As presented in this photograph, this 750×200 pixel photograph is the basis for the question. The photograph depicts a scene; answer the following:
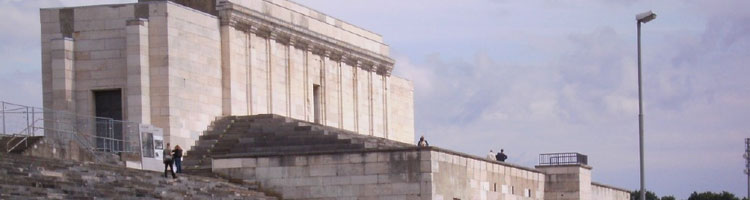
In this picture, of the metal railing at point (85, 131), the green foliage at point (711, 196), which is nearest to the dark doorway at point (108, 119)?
the metal railing at point (85, 131)

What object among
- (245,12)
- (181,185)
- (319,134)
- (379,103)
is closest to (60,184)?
(181,185)

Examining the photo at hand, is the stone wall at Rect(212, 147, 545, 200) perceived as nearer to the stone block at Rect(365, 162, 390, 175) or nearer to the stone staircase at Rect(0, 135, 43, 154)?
the stone block at Rect(365, 162, 390, 175)

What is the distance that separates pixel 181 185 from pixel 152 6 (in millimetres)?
13614

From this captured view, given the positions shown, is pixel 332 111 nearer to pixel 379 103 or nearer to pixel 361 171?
pixel 379 103

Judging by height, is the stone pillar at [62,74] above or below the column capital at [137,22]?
below

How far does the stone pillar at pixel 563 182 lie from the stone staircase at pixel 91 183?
16578 mm

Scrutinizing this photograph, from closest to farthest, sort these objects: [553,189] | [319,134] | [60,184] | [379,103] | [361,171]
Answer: [60,184] < [361,171] < [319,134] < [553,189] < [379,103]

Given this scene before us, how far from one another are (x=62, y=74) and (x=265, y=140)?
321 inches

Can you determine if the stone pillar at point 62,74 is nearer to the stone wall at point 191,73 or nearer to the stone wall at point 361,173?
the stone wall at point 191,73

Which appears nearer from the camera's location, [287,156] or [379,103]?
[287,156]

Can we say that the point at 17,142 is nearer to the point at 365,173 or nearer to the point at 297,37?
the point at 365,173

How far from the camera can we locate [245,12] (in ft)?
243

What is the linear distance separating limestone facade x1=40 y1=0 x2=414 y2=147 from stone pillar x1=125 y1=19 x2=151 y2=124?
4cm

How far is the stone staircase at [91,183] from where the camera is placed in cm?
4897
